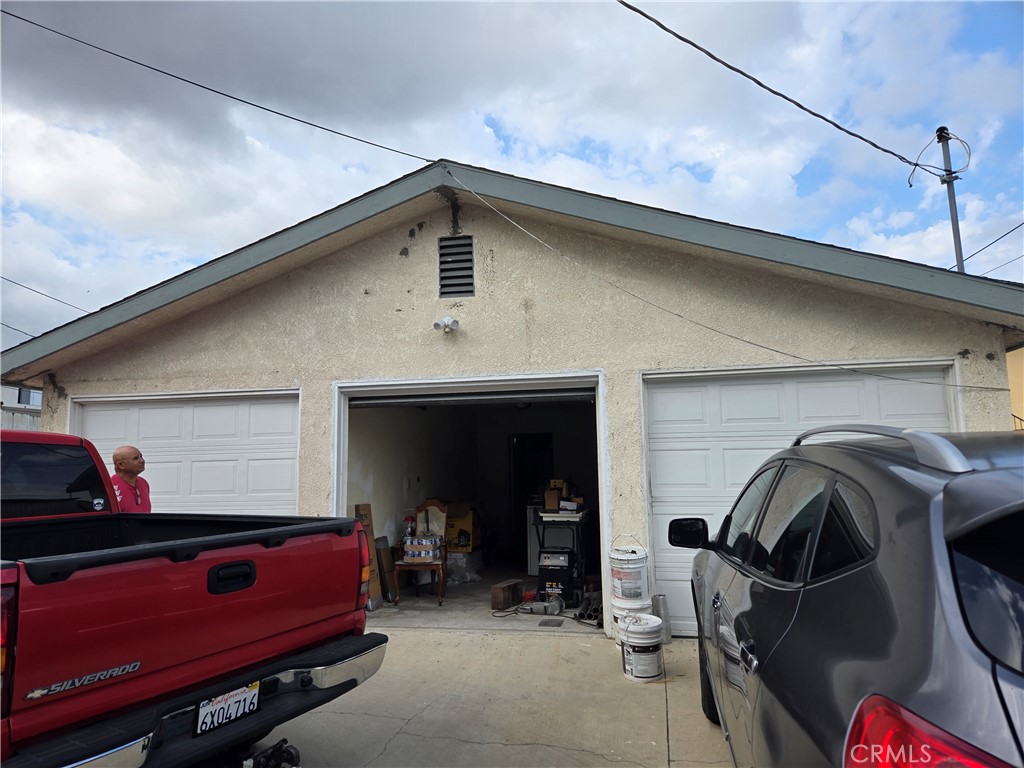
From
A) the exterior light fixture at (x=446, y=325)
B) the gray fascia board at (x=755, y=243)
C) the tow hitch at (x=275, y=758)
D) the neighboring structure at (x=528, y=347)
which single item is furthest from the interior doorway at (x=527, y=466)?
the tow hitch at (x=275, y=758)

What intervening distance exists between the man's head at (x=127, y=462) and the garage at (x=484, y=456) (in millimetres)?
2075

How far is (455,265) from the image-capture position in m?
6.72

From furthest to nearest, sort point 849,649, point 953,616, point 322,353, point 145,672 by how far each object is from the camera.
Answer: point 322,353 → point 145,672 → point 849,649 → point 953,616

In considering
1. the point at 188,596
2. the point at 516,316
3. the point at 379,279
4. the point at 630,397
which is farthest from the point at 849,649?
the point at 379,279

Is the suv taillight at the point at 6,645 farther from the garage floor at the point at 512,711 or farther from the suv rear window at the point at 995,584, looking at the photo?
the suv rear window at the point at 995,584

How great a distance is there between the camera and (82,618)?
7.14 ft

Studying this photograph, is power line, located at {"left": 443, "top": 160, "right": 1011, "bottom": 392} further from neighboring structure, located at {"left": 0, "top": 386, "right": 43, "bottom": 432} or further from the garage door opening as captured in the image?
neighboring structure, located at {"left": 0, "top": 386, "right": 43, "bottom": 432}

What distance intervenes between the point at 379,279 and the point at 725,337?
367 centimetres

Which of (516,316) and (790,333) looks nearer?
(790,333)

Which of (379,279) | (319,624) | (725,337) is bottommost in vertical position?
(319,624)

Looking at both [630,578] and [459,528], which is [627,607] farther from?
[459,528]

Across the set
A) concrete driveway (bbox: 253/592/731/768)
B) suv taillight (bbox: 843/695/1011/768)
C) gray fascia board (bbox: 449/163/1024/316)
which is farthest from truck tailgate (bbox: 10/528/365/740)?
gray fascia board (bbox: 449/163/1024/316)

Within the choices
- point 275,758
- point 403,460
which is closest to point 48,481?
point 275,758

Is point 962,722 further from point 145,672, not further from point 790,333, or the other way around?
point 790,333
